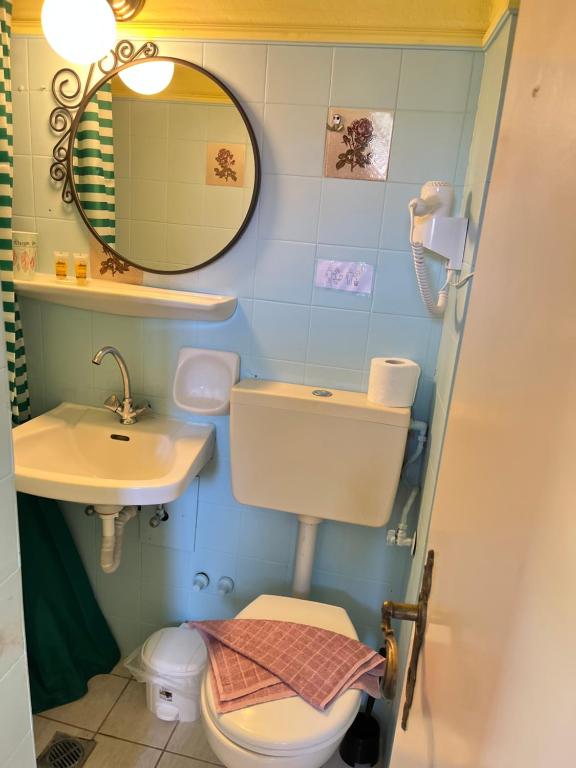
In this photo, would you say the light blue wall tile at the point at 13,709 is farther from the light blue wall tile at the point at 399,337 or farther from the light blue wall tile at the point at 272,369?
the light blue wall tile at the point at 399,337

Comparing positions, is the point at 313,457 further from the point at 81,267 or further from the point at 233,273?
the point at 81,267

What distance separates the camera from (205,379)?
1599mm

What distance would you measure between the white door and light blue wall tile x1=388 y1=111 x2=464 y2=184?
0.85m

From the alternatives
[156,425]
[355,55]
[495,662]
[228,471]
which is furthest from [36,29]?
[495,662]

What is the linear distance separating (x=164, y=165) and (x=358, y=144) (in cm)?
53

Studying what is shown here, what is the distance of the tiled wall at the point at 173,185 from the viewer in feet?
4.70

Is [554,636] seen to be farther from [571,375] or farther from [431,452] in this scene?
[431,452]

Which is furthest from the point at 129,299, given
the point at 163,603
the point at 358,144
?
the point at 163,603

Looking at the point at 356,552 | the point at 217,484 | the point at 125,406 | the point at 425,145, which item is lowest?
the point at 356,552

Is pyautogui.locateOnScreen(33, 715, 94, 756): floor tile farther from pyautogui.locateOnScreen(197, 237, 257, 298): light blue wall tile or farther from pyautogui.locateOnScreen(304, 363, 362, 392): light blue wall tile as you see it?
pyautogui.locateOnScreen(197, 237, 257, 298): light blue wall tile

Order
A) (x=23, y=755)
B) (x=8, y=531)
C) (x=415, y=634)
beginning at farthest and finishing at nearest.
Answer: (x=23, y=755)
(x=8, y=531)
(x=415, y=634)

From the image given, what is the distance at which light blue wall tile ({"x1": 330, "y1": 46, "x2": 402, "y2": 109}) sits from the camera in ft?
4.29

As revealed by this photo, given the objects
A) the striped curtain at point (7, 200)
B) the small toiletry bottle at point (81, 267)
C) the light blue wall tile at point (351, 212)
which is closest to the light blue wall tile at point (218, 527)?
the striped curtain at point (7, 200)

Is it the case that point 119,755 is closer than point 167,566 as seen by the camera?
Yes
